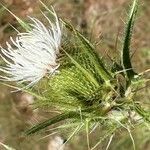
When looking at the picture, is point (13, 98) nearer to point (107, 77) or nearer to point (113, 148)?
point (113, 148)

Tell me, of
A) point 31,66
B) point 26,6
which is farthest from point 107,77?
point 26,6

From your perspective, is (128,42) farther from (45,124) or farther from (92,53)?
(45,124)

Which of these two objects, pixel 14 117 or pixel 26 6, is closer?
pixel 26 6

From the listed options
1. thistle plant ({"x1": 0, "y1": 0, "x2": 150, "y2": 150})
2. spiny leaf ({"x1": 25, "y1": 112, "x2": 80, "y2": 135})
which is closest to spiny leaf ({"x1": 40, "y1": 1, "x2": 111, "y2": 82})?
thistle plant ({"x1": 0, "y1": 0, "x2": 150, "y2": 150})

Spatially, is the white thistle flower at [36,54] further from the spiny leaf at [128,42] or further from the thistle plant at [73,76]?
the spiny leaf at [128,42]

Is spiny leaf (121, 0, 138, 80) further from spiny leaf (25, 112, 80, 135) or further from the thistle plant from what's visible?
spiny leaf (25, 112, 80, 135)

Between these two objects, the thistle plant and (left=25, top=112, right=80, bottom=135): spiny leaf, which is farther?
the thistle plant

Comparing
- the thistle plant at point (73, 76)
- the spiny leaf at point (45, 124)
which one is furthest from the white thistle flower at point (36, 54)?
the spiny leaf at point (45, 124)
